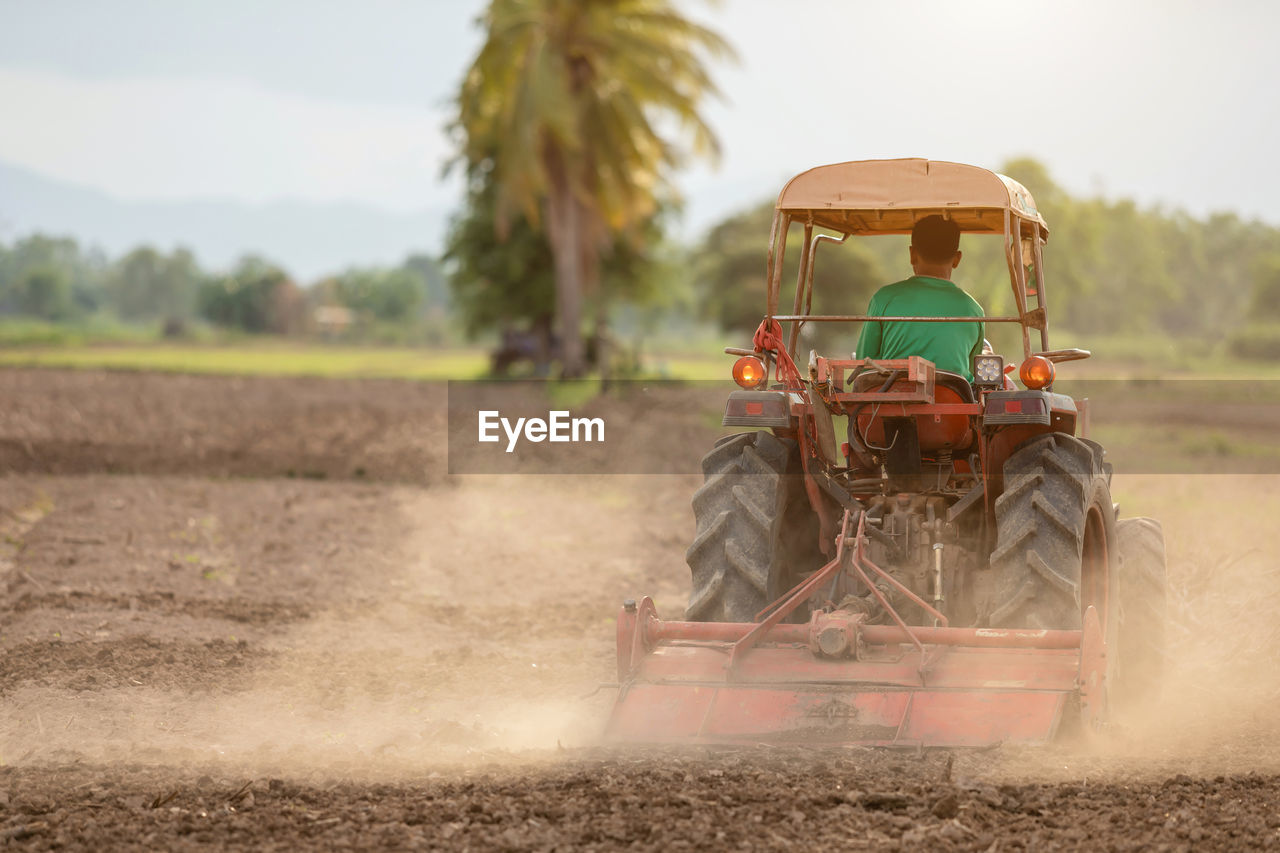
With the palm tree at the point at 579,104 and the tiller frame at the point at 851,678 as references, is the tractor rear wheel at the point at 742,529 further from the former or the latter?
the palm tree at the point at 579,104

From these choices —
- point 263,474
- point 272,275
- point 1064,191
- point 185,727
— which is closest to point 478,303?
point 263,474

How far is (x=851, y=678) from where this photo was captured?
19.5 ft

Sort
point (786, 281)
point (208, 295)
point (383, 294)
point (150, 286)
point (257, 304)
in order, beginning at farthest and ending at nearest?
point (150, 286) < point (383, 294) < point (208, 295) < point (257, 304) < point (786, 281)

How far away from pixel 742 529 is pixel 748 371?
0.76 meters

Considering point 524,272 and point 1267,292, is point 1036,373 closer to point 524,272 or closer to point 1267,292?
point 524,272

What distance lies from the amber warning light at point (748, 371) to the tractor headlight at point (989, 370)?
878 mm

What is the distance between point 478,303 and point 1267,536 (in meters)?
34.5

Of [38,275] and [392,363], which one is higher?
[38,275]

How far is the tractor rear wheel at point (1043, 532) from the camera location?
611cm

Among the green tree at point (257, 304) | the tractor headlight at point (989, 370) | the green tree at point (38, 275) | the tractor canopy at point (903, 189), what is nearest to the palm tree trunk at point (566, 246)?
the tractor canopy at point (903, 189)

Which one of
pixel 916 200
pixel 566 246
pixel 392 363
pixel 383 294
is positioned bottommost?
pixel 392 363

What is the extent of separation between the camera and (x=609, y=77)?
113 feet

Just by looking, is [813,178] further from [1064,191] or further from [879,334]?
[1064,191]

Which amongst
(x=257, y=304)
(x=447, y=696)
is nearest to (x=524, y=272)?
(x=447, y=696)
